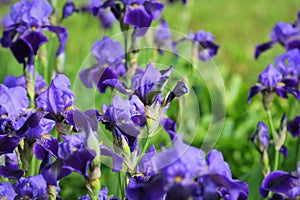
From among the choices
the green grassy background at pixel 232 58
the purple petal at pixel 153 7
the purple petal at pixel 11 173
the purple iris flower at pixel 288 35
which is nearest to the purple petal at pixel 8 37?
the green grassy background at pixel 232 58

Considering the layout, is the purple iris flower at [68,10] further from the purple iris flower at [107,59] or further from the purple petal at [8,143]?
the purple petal at [8,143]

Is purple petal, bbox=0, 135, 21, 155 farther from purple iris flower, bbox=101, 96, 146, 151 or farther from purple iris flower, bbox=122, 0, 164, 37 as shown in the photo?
purple iris flower, bbox=122, 0, 164, 37

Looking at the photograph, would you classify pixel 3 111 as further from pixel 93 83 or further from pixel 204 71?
pixel 204 71

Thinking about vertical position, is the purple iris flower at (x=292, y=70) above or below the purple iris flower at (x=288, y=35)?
below

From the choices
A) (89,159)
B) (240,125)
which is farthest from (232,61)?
(89,159)

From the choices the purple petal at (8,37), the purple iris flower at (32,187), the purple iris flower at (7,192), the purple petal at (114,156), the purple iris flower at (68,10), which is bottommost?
the purple iris flower at (7,192)

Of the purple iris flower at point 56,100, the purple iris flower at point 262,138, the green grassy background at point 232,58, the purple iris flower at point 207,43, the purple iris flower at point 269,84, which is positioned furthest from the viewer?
the green grassy background at point 232,58
